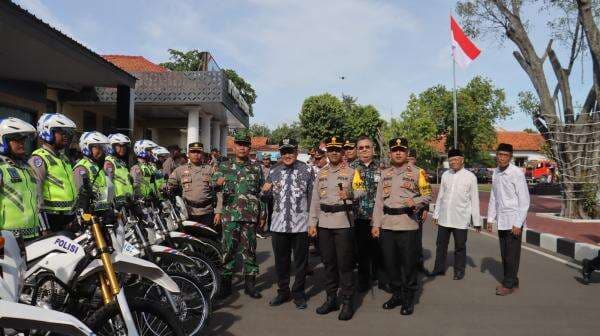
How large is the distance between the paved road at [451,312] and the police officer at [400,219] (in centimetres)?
29

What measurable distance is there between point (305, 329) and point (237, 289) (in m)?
1.71

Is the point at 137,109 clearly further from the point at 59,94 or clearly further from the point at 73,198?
the point at 73,198

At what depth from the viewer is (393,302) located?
Answer: 5.45 meters

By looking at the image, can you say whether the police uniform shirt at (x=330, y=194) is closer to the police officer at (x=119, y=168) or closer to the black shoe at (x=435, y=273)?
the police officer at (x=119, y=168)

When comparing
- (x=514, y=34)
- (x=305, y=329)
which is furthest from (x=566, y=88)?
(x=305, y=329)

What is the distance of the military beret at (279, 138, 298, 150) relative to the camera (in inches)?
217

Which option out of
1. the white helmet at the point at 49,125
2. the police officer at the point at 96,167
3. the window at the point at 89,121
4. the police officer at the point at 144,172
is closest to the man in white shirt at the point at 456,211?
the police officer at the point at 144,172

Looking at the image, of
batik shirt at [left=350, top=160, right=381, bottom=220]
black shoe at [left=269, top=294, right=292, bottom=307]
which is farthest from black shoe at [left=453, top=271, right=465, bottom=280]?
black shoe at [left=269, top=294, right=292, bottom=307]

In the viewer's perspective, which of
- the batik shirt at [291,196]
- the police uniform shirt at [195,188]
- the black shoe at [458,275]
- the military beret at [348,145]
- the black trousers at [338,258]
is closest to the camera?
the black trousers at [338,258]

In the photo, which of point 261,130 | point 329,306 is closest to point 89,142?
point 329,306

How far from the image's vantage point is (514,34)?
14.5 meters

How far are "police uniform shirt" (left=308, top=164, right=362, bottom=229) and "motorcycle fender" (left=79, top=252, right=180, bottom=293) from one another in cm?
200

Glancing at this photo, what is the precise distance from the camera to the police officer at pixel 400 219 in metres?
5.23

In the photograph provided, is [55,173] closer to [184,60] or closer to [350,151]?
[350,151]
